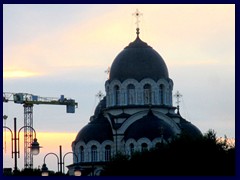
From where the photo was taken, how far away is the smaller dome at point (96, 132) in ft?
301

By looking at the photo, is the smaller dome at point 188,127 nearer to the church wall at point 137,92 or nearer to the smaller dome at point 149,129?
the church wall at point 137,92

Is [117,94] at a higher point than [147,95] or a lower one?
higher

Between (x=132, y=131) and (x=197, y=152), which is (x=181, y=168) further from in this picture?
(x=132, y=131)

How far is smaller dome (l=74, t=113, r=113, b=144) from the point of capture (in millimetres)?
91812

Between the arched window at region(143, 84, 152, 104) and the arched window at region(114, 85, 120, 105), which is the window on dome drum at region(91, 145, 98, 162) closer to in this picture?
the arched window at region(114, 85, 120, 105)

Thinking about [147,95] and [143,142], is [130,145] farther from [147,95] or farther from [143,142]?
[147,95]

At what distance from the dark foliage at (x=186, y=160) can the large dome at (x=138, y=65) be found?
1023 inches

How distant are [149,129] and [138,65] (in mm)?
7180

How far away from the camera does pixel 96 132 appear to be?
302ft

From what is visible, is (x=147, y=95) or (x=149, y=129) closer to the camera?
(x=149, y=129)

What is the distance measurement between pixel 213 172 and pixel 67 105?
72107 mm

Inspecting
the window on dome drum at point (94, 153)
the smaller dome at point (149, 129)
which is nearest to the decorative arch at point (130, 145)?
the smaller dome at point (149, 129)

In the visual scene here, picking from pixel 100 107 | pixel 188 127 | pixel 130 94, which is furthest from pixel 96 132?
pixel 100 107
